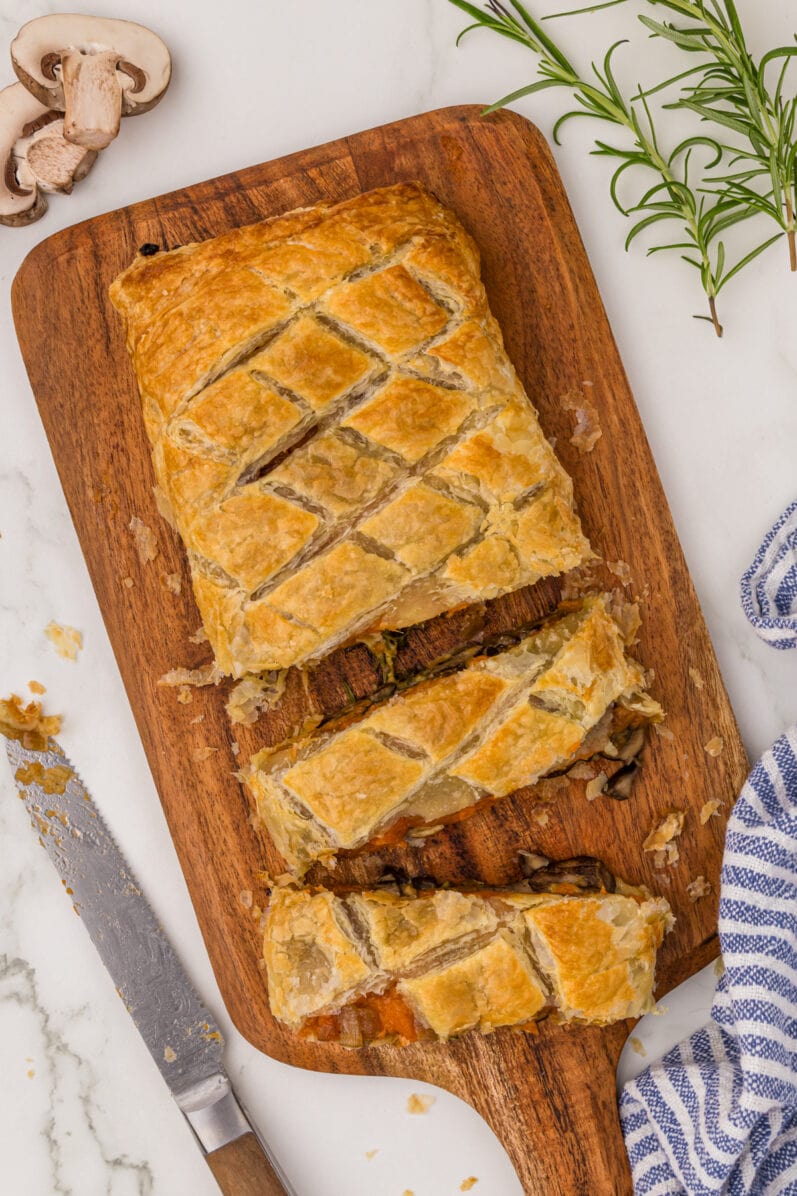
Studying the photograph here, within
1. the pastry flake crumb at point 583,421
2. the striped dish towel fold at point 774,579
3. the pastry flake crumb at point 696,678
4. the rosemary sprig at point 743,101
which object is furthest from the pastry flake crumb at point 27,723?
the rosemary sprig at point 743,101

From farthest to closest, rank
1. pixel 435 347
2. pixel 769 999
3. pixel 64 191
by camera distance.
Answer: pixel 64 191, pixel 769 999, pixel 435 347

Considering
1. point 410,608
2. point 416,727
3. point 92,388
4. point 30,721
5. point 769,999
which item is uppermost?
point 92,388

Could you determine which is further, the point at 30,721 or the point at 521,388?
the point at 30,721

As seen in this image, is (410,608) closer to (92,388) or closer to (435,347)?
(435,347)

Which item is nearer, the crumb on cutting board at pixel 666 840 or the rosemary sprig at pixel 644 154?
the rosemary sprig at pixel 644 154

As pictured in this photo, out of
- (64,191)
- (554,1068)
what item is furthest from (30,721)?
(554,1068)

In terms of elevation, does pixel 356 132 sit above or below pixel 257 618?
above

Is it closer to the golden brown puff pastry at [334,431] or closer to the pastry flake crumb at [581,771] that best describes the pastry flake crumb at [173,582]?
the golden brown puff pastry at [334,431]
